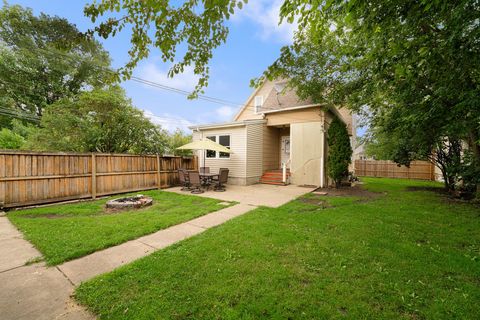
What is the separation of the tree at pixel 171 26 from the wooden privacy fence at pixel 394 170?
18.4 m

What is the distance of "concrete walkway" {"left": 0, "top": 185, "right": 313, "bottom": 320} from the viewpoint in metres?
2.18

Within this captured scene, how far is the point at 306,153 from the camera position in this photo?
1162 cm

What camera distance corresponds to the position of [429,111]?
532 centimetres

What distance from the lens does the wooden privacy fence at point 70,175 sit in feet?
20.5

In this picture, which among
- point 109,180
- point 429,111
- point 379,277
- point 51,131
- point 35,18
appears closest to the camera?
point 379,277

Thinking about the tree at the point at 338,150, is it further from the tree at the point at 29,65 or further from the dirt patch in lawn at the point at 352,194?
the tree at the point at 29,65

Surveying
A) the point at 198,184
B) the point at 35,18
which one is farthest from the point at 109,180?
the point at 35,18

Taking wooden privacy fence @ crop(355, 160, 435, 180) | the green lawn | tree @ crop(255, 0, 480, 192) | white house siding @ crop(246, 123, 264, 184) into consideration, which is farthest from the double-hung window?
wooden privacy fence @ crop(355, 160, 435, 180)

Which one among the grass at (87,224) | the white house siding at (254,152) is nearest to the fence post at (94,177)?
the grass at (87,224)

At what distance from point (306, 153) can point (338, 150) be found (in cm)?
168

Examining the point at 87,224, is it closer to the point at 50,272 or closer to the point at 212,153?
the point at 50,272

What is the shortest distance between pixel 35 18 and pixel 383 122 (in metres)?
28.6

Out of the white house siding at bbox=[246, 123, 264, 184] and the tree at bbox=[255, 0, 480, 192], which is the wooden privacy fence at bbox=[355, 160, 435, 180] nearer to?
the white house siding at bbox=[246, 123, 264, 184]

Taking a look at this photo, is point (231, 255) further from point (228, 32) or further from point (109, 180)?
point (109, 180)
